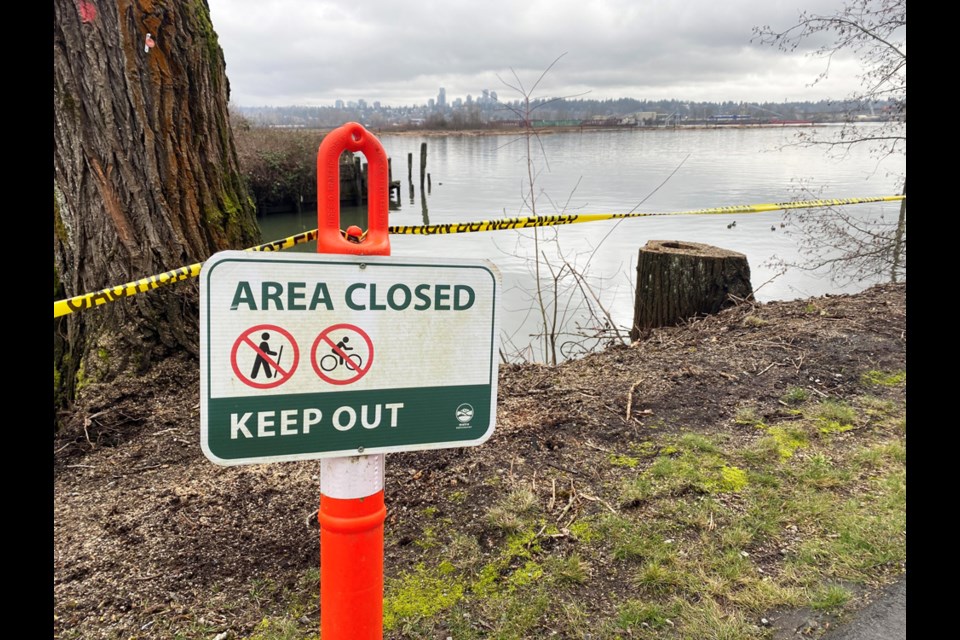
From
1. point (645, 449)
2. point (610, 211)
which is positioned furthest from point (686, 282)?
point (610, 211)

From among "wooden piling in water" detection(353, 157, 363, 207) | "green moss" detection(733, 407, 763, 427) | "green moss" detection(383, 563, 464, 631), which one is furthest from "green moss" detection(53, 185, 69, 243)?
"wooden piling in water" detection(353, 157, 363, 207)

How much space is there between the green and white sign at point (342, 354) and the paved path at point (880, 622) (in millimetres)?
1541

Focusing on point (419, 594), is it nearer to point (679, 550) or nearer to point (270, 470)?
point (679, 550)

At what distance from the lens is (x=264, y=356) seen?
1.39 metres

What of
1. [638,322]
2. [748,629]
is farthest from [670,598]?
[638,322]

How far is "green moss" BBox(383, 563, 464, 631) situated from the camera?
2.33 m

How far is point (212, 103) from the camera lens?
3.95 meters

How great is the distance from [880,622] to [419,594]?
5.12 ft

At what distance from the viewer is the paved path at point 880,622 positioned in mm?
2199

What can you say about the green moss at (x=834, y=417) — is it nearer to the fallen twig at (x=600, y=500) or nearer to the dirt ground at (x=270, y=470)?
the dirt ground at (x=270, y=470)

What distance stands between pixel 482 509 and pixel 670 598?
0.87 meters

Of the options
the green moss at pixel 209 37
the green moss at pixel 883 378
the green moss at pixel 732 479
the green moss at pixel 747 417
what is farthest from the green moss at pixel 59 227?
the green moss at pixel 883 378

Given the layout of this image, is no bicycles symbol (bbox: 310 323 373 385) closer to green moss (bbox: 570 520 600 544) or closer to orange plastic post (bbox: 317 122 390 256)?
orange plastic post (bbox: 317 122 390 256)

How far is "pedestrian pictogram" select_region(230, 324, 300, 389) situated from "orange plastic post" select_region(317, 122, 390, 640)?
20 cm
